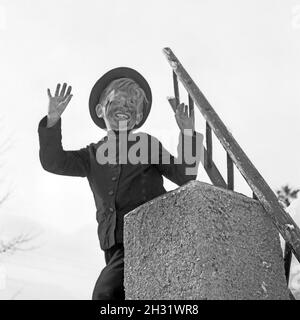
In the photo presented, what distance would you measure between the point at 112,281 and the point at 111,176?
60 centimetres

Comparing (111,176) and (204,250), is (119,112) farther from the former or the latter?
(204,250)

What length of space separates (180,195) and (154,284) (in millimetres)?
345

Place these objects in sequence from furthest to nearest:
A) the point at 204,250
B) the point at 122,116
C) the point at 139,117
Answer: the point at 139,117
the point at 122,116
the point at 204,250

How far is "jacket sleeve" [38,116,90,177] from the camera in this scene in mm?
2832

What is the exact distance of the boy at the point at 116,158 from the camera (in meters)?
2.69

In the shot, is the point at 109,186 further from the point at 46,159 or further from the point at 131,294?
the point at 131,294

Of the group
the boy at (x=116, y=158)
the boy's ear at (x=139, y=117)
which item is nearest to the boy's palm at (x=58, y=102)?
the boy at (x=116, y=158)

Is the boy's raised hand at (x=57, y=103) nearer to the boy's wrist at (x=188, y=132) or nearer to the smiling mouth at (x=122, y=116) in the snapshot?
the smiling mouth at (x=122, y=116)

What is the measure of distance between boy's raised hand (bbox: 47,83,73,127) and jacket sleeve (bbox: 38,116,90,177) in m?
0.03

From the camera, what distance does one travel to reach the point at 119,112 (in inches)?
123

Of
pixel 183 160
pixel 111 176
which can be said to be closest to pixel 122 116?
pixel 111 176

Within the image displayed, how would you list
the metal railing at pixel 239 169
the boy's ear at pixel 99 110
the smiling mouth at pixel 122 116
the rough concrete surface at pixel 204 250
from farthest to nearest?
1. the boy's ear at pixel 99 110
2. the smiling mouth at pixel 122 116
3. the metal railing at pixel 239 169
4. the rough concrete surface at pixel 204 250

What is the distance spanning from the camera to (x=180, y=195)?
213 cm
